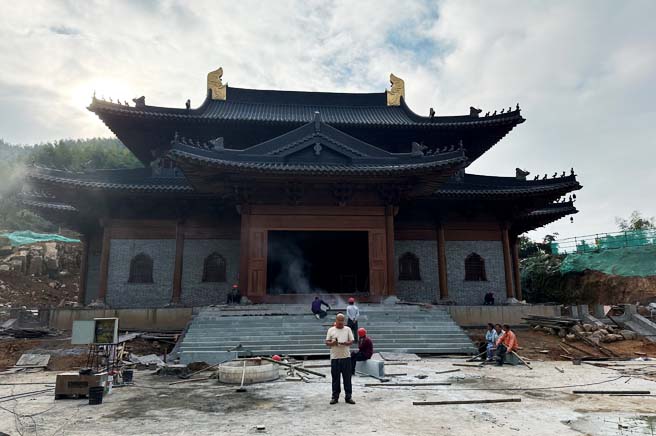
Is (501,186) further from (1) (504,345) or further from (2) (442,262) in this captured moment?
(1) (504,345)

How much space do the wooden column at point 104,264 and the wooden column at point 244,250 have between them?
6.60 metres

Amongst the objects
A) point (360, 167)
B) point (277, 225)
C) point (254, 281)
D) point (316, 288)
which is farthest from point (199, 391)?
point (316, 288)

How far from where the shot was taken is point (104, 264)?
2022cm

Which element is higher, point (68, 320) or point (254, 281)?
point (254, 281)

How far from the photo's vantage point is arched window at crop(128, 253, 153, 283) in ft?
67.9

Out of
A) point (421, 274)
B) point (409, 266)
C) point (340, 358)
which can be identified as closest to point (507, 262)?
point (421, 274)

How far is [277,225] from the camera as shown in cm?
1886

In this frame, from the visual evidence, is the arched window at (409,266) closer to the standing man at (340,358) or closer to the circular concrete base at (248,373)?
the circular concrete base at (248,373)

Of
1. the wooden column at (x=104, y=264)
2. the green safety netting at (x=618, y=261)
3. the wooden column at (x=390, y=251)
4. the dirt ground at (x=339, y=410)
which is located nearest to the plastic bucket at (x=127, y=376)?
the dirt ground at (x=339, y=410)

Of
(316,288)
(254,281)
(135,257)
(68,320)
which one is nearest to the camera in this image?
(68,320)

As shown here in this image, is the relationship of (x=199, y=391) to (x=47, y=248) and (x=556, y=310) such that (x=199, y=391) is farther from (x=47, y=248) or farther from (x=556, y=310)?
(x=47, y=248)

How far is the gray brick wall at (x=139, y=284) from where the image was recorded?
2041cm

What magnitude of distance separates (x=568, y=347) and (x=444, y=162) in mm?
7802

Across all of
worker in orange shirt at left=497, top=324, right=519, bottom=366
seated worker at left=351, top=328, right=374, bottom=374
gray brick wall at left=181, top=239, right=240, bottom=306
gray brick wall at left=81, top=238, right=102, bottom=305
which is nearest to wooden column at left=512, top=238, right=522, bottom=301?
worker in orange shirt at left=497, top=324, right=519, bottom=366
